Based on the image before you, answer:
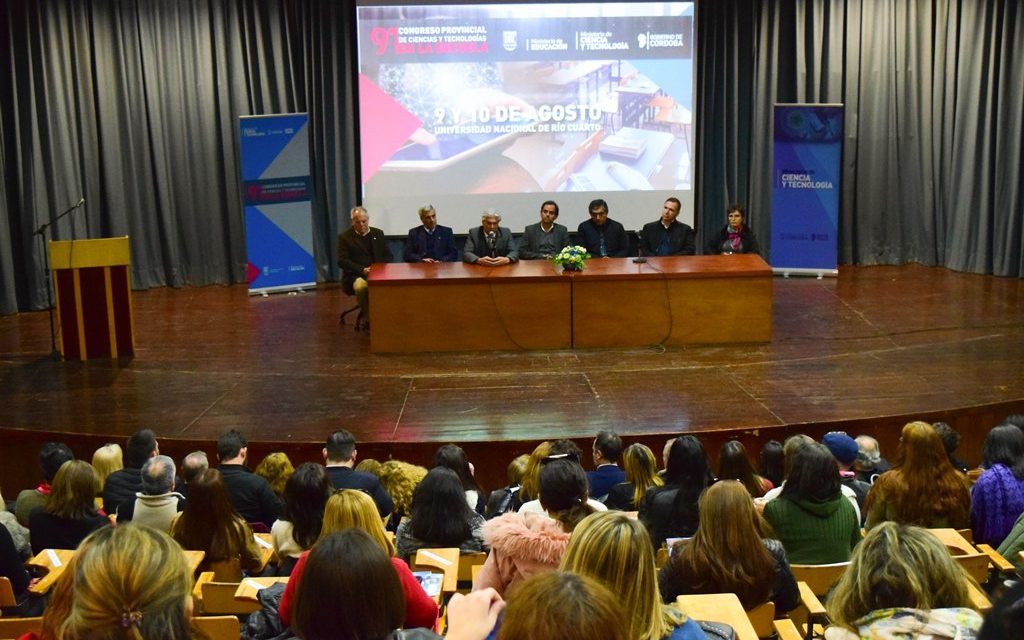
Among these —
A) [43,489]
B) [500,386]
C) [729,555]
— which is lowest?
[500,386]

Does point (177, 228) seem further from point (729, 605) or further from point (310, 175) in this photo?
point (729, 605)

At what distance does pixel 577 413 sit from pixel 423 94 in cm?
469

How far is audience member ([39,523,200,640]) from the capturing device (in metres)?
2.06

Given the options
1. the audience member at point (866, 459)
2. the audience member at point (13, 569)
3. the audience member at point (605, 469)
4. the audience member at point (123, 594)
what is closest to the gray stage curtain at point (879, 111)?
the audience member at point (866, 459)

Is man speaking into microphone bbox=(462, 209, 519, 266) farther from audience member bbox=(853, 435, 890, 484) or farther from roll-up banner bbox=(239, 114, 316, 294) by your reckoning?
audience member bbox=(853, 435, 890, 484)

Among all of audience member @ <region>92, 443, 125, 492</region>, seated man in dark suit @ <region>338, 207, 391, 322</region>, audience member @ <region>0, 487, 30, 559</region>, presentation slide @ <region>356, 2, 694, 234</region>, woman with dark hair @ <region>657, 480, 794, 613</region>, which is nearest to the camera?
woman with dark hair @ <region>657, 480, 794, 613</region>

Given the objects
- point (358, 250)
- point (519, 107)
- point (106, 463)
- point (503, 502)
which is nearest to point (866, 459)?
point (503, 502)

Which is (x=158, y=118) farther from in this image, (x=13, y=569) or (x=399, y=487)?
(x=13, y=569)

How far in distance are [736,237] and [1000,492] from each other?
17.3ft

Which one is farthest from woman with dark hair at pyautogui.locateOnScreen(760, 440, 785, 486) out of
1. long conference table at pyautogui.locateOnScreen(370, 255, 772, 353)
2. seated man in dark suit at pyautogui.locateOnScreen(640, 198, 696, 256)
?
seated man in dark suit at pyautogui.locateOnScreen(640, 198, 696, 256)

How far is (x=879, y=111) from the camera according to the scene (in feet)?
36.3

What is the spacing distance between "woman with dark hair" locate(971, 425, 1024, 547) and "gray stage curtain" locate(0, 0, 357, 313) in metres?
7.61

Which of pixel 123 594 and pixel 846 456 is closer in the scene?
pixel 123 594

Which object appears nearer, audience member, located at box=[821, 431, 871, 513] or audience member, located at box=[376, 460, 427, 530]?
audience member, located at box=[821, 431, 871, 513]
